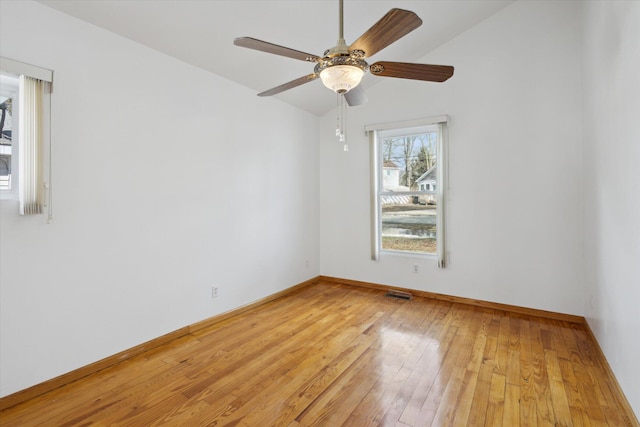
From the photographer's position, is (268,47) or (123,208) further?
(123,208)

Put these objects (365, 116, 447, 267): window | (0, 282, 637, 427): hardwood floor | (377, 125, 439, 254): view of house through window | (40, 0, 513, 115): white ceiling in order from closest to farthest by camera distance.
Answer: (0, 282, 637, 427): hardwood floor
(40, 0, 513, 115): white ceiling
(365, 116, 447, 267): window
(377, 125, 439, 254): view of house through window

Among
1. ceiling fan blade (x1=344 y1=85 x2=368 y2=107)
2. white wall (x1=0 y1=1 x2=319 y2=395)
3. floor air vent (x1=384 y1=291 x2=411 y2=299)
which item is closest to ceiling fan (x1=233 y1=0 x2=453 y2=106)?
ceiling fan blade (x1=344 y1=85 x2=368 y2=107)

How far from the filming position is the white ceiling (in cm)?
227

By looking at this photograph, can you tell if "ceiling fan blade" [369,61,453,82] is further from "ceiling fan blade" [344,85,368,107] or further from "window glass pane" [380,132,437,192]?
"window glass pane" [380,132,437,192]

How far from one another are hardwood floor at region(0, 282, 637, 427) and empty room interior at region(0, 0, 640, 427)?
0.07 ft

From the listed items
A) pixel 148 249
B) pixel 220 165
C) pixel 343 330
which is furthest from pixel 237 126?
pixel 343 330

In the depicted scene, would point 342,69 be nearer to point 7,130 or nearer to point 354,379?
point 354,379

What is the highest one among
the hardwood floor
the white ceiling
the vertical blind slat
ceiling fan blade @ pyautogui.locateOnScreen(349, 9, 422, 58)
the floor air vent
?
the white ceiling

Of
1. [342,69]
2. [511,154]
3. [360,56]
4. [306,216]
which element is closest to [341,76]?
[342,69]

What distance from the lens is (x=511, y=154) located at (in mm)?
3459

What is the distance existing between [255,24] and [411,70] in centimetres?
153

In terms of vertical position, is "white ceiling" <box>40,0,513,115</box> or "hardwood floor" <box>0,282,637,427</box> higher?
"white ceiling" <box>40,0,513,115</box>

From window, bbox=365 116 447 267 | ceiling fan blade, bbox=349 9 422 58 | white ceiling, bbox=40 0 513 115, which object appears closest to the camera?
ceiling fan blade, bbox=349 9 422 58

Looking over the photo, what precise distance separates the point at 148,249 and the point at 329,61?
2.14m
